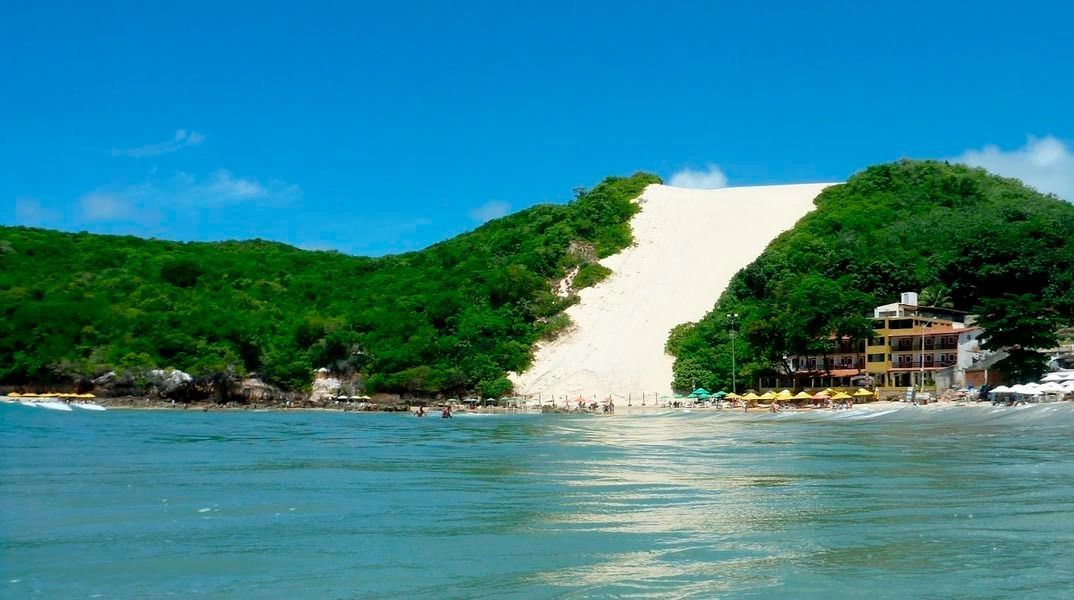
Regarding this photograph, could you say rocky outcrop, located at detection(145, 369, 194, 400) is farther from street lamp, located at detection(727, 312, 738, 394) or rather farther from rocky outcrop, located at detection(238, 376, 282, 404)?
street lamp, located at detection(727, 312, 738, 394)

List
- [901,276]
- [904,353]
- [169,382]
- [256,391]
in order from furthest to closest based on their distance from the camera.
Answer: [256,391] < [169,382] < [901,276] < [904,353]

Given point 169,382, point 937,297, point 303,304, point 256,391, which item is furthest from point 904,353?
point 303,304

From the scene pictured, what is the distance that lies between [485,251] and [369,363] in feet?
62.2

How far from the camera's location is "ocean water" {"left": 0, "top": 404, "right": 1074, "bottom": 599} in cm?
722

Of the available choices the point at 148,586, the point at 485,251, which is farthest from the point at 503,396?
the point at 148,586

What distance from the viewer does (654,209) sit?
265 feet

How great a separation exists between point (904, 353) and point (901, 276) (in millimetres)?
7816

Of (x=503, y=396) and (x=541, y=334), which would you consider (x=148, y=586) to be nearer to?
(x=503, y=396)

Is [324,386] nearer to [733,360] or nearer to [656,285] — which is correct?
[656,285]

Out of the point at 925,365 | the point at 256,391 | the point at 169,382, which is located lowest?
the point at 256,391

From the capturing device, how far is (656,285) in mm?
66938

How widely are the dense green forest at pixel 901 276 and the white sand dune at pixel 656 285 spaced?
2980mm

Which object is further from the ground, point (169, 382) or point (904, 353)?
point (904, 353)

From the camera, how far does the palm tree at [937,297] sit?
49.1 metres
